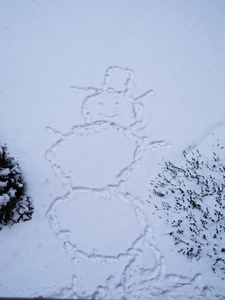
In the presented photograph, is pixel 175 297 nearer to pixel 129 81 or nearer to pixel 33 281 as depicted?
pixel 33 281

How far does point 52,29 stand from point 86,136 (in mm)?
4581

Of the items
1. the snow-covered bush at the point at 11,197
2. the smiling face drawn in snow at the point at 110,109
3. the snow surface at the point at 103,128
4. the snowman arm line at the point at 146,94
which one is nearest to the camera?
the snow surface at the point at 103,128

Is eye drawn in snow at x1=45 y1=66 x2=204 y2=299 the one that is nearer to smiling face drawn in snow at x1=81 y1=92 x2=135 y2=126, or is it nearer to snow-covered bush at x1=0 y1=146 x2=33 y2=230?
smiling face drawn in snow at x1=81 y1=92 x2=135 y2=126

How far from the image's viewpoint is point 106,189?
4.88 metres

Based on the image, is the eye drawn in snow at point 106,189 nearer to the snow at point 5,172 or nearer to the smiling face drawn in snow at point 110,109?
the smiling face drawn in snow at point 110,109

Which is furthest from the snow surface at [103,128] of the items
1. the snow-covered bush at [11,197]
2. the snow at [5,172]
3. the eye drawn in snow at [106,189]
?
the snow at [5,172]

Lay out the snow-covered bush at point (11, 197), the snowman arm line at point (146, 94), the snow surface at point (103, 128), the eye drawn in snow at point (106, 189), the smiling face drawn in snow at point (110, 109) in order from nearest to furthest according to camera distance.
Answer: the snow surface at point (103, 128)
the eye drawn in snow at point (106, 189)
the snow-covered bush at point (11, 197)
the smiling face drawn in snow at point (110, 109)
the snowman arm line at point (146, 94)

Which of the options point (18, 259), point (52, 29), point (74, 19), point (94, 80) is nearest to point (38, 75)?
point (94, 80)

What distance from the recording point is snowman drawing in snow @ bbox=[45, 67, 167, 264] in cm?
427

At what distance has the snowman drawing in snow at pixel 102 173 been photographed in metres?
4.27

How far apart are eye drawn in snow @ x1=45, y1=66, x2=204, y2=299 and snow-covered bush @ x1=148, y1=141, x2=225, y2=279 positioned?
428mm

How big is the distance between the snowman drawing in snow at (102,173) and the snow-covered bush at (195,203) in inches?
19.5

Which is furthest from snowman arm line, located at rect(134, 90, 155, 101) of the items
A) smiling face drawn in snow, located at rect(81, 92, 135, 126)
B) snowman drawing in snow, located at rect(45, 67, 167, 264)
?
smiling face drawn in snow, located at rect(81, 92, 135, 126)

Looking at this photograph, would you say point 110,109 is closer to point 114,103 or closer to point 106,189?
point 114,103
